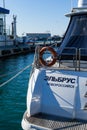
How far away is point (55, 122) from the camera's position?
799 cm

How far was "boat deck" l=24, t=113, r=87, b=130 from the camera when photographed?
25.4 feet

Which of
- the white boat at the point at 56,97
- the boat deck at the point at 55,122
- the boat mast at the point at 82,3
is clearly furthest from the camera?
the boat mast at the point at 82,3

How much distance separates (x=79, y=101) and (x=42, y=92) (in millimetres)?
1055

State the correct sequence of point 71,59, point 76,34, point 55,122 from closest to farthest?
point 55,122 → point 71,59 → point 76,34

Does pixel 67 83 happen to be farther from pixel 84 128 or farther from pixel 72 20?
pixel 72 20

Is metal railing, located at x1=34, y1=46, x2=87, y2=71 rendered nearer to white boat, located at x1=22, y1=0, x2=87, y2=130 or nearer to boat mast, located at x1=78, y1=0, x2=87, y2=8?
white boat, located at x1=22, y1=0, x2=87, y2=130

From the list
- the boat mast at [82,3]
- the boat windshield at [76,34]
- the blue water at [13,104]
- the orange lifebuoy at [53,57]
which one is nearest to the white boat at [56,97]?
the orange lifebuoy at [53,57]

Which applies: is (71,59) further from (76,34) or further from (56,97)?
(56,97)

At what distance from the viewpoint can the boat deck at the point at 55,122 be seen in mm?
7752

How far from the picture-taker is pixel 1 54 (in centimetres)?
4247

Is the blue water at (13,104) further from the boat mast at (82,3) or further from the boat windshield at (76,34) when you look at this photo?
the boat mast at (82,3)

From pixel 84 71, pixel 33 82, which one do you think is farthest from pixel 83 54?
pixel 33 82

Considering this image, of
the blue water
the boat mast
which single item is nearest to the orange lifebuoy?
the boat mast

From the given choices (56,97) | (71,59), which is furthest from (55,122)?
(71,59)
